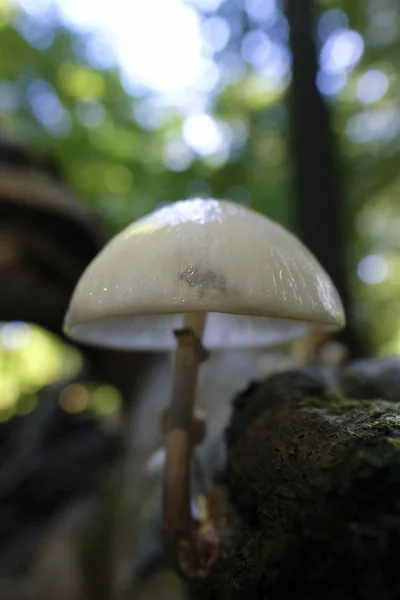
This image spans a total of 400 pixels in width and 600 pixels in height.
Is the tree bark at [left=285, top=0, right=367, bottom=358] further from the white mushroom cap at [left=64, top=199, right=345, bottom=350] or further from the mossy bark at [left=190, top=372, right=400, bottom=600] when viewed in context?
the mossy bark at [left=190, top=372, right=400, bottom=600]

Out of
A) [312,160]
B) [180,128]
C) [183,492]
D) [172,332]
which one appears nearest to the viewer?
[183,492]

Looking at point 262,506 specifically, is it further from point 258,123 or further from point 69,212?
point 258,123

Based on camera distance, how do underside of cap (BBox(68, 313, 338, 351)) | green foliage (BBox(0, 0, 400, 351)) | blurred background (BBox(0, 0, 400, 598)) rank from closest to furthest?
underside of cap (BBox(68, 313, 338, 351)) → blurred background (BBox(0, 0, 400, 598)) → green foliage (BBox(0, 0, 400, 351))

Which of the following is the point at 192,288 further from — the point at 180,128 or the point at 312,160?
the point at 180,128

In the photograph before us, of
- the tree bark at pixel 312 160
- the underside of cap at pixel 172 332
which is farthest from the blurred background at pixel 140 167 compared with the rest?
the underside of cap at pixel 172 332

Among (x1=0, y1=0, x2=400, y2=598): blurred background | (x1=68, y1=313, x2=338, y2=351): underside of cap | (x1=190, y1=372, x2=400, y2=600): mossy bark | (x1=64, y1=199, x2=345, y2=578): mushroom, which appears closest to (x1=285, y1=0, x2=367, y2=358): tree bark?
(x1=0, y1=0, x2=400, y2=598): blurred background

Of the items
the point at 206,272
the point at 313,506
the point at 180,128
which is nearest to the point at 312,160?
the point at 180,128
